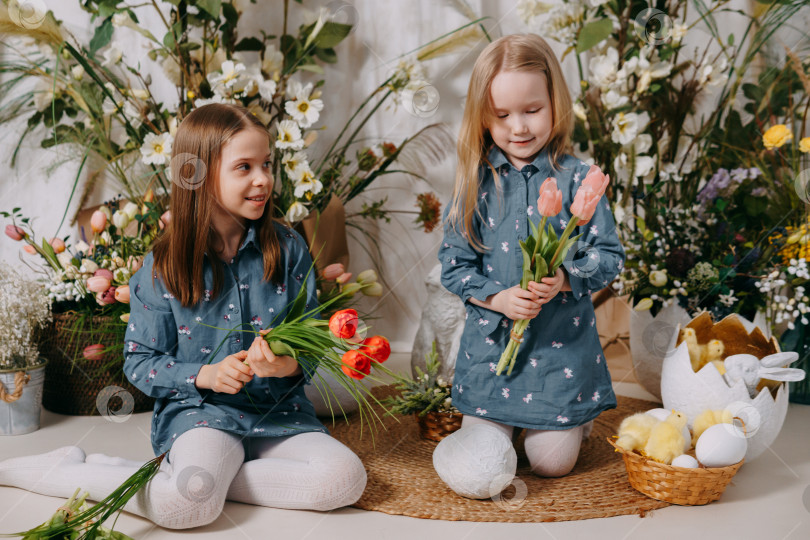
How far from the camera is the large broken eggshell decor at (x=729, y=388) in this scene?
1.55 m

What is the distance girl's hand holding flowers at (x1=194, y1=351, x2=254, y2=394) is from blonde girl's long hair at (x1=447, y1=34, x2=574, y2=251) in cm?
55

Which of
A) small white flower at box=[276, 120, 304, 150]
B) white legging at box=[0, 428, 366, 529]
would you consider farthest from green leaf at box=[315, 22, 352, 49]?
white legging at box=[0, 428, 366, 529]

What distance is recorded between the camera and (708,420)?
1496 mm

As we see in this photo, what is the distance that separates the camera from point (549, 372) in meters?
1.54

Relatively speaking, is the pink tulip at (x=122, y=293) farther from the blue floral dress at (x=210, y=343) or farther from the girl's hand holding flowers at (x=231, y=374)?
the girl's hand holding flowers at (x=231, y=374)

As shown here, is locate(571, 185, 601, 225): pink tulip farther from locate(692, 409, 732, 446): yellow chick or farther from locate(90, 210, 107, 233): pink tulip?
locate(90, 210, 107, 233): pink tulip

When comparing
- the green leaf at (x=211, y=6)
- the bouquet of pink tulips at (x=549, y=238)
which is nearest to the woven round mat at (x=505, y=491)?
the bouquet of pink tulips at (x=549, y=238)

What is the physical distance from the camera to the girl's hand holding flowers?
1349mm

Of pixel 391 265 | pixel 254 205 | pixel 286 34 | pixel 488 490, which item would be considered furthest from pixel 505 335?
pixel 286 34

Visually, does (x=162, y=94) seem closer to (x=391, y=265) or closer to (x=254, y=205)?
(x=391, y=265)

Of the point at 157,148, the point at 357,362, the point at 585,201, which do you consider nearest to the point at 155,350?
the point at 357,362

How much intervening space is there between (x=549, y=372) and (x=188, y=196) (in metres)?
0.80

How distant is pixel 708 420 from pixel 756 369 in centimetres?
19

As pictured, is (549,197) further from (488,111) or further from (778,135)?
(778,135)
